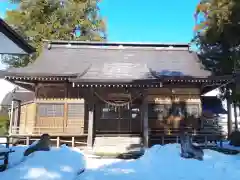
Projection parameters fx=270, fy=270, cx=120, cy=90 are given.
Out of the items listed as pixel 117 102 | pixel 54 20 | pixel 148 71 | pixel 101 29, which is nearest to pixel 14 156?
pixel 117 102

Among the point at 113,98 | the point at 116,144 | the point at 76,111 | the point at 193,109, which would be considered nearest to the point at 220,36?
the point at 193,109

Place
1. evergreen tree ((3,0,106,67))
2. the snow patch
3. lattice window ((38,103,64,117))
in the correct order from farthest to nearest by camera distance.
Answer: evergreen tree ((3,0,106,67)) < lattice window ((38,103,64,117)) < the snow patch

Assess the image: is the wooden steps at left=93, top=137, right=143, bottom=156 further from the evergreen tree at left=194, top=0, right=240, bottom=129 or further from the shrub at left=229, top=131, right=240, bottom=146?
the evergreen tree at left=194, top=0, right=240, bottom=129

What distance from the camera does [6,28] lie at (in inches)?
231

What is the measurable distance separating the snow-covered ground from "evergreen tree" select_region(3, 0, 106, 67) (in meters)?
19.0

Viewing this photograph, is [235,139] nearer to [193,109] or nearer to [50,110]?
[193,109]

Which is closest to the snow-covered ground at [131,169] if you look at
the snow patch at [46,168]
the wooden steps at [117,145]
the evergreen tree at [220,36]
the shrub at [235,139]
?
the snow patch at [46,168]

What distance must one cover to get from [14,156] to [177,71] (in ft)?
34.4

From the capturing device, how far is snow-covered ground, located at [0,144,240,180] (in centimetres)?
730

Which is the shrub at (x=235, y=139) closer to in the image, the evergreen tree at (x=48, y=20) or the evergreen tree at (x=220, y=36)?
the evergreen tree at (x=220, y=36)

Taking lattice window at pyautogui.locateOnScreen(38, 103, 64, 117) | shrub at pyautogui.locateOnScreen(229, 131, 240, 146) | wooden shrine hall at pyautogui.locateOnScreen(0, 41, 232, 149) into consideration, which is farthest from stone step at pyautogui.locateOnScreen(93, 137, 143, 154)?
shrub at pyautogui.locateOnScreen(229, 131, 240, 146)

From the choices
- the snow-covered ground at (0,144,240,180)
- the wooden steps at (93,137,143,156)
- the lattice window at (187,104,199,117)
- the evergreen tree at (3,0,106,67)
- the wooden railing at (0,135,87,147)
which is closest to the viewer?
the snow-covered ground at (0,144,240,180)

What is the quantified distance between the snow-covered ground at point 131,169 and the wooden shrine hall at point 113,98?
462 cm

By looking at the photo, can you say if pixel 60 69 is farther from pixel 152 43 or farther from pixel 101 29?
pixel 101 29
